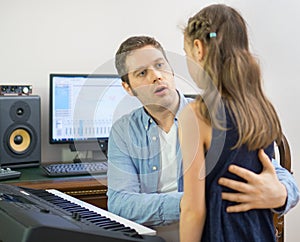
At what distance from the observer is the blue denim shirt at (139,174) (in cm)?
140

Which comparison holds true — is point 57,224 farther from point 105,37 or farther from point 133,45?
point 105,37

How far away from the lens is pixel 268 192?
1197mm

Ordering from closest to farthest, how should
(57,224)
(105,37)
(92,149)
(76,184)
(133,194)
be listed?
(57,224) → (133,194) → (76,184) → (92,149) → (105,37)

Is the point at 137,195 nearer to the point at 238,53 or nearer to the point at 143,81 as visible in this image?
the point at 143,81

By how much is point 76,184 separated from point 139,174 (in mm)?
831

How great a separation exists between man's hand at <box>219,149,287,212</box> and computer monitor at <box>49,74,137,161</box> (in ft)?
5.16

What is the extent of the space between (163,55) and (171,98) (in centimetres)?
14

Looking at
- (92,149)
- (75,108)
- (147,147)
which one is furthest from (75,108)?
(147,147)

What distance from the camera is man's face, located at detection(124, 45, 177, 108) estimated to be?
60.9 inches

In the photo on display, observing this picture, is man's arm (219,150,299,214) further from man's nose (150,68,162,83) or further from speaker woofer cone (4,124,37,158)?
speaker woofer cone (4,124,37,158)

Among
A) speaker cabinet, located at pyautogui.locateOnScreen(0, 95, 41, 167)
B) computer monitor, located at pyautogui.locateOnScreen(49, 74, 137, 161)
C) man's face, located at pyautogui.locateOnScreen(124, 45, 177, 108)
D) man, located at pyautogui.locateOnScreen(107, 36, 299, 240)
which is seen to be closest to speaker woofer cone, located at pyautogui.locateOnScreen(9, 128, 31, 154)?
speaker cabinet, located at pyautogui.locateOnScreen(0, 95, 41, 167)

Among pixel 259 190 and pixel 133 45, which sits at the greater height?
pixel 133 45

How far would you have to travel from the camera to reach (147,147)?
1648 millimetres

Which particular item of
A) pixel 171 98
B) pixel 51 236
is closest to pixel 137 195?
pixel 171 98
